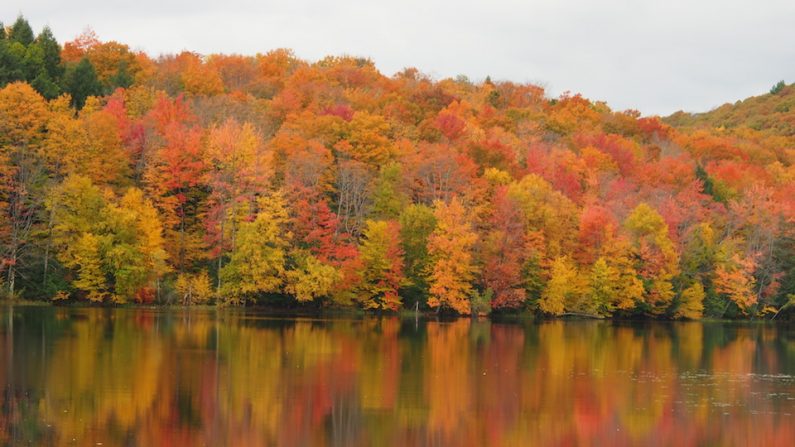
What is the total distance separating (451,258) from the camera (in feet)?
218

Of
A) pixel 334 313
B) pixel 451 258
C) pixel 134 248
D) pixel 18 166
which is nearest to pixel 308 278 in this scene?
pixel 334 313

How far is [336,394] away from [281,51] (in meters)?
108

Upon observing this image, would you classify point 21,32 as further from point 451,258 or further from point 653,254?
point 653,254

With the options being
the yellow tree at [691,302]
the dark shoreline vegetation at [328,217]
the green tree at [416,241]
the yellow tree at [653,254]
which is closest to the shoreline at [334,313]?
the dark shoreline vegetation at [328,217]

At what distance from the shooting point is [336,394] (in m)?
27.9

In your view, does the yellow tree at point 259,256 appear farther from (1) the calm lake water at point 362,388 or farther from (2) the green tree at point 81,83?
(2) the green tree at point 81,83

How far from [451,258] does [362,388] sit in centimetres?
3757

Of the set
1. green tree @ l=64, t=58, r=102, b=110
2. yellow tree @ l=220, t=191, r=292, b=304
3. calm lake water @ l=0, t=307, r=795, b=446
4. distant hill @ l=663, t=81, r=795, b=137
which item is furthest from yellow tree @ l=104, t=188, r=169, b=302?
distant hill @ l=663, t=81, r=795, b=137

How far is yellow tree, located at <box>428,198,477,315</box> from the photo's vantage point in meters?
66.5

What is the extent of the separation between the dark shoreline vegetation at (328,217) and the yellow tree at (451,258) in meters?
0.13

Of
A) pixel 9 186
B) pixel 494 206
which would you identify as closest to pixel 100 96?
pixel 9 186

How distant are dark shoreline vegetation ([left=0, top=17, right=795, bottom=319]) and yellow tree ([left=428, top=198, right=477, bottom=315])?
0.13m

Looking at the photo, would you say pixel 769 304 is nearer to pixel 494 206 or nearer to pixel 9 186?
pixel 494 206

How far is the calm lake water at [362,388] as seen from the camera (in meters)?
22.8
